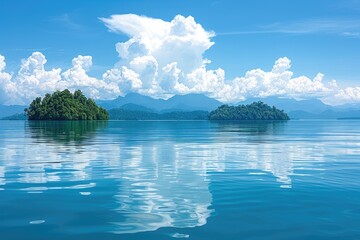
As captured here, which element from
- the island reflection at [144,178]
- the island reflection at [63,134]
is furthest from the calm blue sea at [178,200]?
the island reflection at [63,134]

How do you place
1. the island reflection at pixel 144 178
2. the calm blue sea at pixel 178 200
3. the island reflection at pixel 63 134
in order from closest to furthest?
the calm blue sea at pixel 178 200
the island reflection at pixel 144 178
the island reflection at pixel 63 134

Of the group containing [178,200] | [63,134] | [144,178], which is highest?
[63,134]

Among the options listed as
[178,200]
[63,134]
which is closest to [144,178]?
[178,200]

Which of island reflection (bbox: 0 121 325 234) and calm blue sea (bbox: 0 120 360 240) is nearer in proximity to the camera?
calm blue sea (bbox: 0 120 360 240)

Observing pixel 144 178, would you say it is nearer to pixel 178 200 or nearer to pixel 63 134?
pixel 178 200

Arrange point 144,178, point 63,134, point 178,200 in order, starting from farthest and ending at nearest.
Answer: point 63,134, point 144,178, point 178,200

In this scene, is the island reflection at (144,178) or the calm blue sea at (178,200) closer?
the calm blue sea at (178,200)

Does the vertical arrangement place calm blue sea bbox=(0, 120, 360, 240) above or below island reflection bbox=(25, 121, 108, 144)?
below

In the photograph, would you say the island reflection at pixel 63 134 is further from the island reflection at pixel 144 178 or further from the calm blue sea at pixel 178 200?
the calm blue sea at pixel 178 200

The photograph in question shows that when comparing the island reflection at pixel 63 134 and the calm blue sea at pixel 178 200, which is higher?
the island reflection at pixel 63 134

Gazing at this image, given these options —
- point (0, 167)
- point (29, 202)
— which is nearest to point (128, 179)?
point (29, 202)

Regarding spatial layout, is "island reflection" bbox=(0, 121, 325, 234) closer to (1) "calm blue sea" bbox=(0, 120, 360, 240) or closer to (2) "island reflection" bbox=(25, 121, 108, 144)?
(1) "calm blue sea" bbox=(0, 120, 360, 240)

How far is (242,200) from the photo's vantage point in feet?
64.3

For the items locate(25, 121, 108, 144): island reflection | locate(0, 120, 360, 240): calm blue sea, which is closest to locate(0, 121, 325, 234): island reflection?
locate(0, 120, 360, 240): calm blue sea
